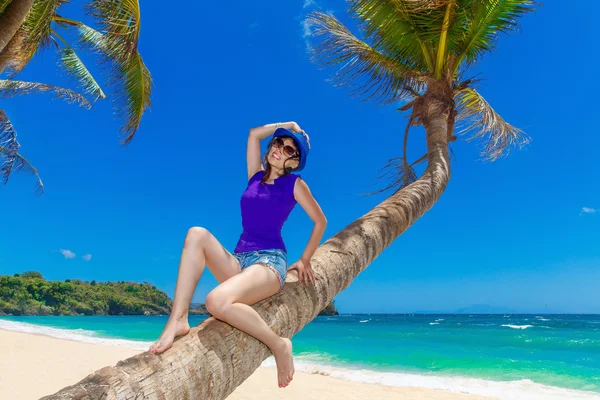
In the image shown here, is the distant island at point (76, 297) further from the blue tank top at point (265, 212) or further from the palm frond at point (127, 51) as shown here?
the blue tank top at point (265, 212)

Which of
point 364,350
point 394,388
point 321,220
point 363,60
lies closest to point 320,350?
point 364,350

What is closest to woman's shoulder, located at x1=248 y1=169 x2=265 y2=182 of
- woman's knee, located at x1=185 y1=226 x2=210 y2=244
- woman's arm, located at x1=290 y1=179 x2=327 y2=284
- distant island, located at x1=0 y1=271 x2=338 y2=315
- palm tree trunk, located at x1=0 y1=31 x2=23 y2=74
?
woman's arm, located at x1=290 y1=179 x2=327 y2=284

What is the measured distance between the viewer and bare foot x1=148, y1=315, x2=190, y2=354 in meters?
1.70

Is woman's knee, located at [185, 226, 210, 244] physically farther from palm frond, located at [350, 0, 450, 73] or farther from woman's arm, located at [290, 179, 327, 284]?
palm frond, located at [350, 0, 450, 73]

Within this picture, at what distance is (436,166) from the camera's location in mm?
4789

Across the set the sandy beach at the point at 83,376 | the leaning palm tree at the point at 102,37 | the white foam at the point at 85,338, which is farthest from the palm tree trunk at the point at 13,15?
the white foam at the point at 85,338

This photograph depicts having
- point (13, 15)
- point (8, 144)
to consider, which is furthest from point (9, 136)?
point (13, 15)

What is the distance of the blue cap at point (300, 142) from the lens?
9.14 feet

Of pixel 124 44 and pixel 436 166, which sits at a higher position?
pixel 124 44

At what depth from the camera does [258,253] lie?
2.46 m

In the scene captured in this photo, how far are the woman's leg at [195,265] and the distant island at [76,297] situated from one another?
160 ft

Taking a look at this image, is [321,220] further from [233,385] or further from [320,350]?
[320,350]

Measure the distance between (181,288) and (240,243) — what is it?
1.79 feet

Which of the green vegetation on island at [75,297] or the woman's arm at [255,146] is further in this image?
the green vegetation on island at [75,297]
